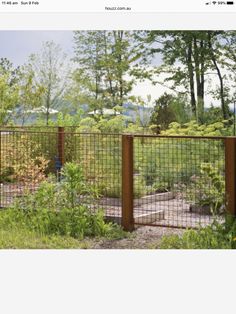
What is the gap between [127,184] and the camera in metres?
3.99

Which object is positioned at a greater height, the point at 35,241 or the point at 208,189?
the point at 208,189

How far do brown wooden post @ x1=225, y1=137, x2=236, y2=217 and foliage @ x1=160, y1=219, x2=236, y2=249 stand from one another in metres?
0.10

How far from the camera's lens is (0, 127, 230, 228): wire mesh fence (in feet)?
13.0

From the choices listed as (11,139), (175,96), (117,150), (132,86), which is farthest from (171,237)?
(132,86)

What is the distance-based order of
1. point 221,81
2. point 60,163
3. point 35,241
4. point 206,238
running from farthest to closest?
point 221,81
point 60,163
point 35,241
point 206,238

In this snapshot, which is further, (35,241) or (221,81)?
(221,81)

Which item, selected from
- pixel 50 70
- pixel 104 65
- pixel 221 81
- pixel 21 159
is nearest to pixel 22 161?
pixel 21 159

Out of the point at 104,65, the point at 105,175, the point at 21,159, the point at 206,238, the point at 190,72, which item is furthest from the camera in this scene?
the point at 104,65

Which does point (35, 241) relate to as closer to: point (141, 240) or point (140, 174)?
point (141, 240)

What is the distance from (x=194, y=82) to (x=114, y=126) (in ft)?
6.03

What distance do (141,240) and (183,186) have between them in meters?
0.96

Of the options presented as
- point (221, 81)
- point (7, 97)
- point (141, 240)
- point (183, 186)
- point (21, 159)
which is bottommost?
point (141, 240)
